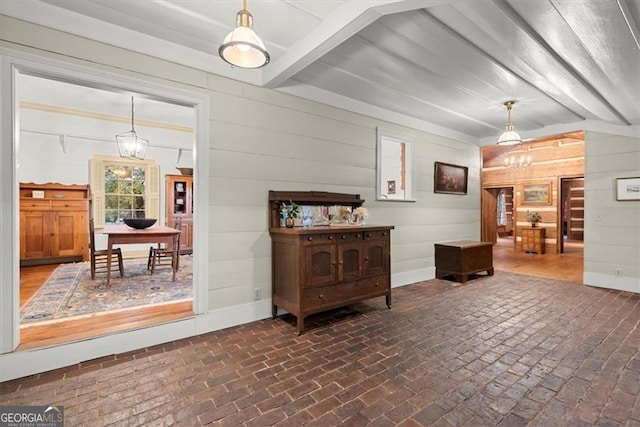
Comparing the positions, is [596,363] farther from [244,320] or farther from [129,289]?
[129,289]

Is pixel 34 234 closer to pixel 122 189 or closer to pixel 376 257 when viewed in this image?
pixel 122 189

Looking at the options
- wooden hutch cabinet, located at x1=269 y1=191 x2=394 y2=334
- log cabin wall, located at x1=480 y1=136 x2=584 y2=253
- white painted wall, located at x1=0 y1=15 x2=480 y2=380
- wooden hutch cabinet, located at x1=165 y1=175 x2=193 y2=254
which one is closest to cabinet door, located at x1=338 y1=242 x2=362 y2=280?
wooden hutch cabinet, located at x1=269 y1=191 x2=394 y2=334

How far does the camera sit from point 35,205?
18.4 feet

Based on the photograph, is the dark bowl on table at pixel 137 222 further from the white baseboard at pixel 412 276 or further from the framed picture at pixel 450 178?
the framed picture at pixel 450 178

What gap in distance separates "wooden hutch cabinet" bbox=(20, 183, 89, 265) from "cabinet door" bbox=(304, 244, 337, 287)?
5.60 meters

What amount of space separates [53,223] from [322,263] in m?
5.90

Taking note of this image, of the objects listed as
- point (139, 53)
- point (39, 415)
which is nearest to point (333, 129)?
point (139, 53)

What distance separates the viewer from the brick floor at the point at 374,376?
5.90 ft

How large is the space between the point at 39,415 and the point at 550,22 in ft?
14.9

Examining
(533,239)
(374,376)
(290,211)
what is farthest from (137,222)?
(533,239)

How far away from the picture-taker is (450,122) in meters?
5.23

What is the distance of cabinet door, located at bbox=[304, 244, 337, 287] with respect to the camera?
118 inches

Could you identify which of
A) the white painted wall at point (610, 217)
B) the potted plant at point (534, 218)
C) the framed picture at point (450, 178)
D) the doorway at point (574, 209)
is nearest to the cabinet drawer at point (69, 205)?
the framed picture at point (450, 178)

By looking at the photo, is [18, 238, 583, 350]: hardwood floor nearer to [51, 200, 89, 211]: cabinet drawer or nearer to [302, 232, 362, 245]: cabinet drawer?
[51, 200, 89, 211]: cabinet drawer
